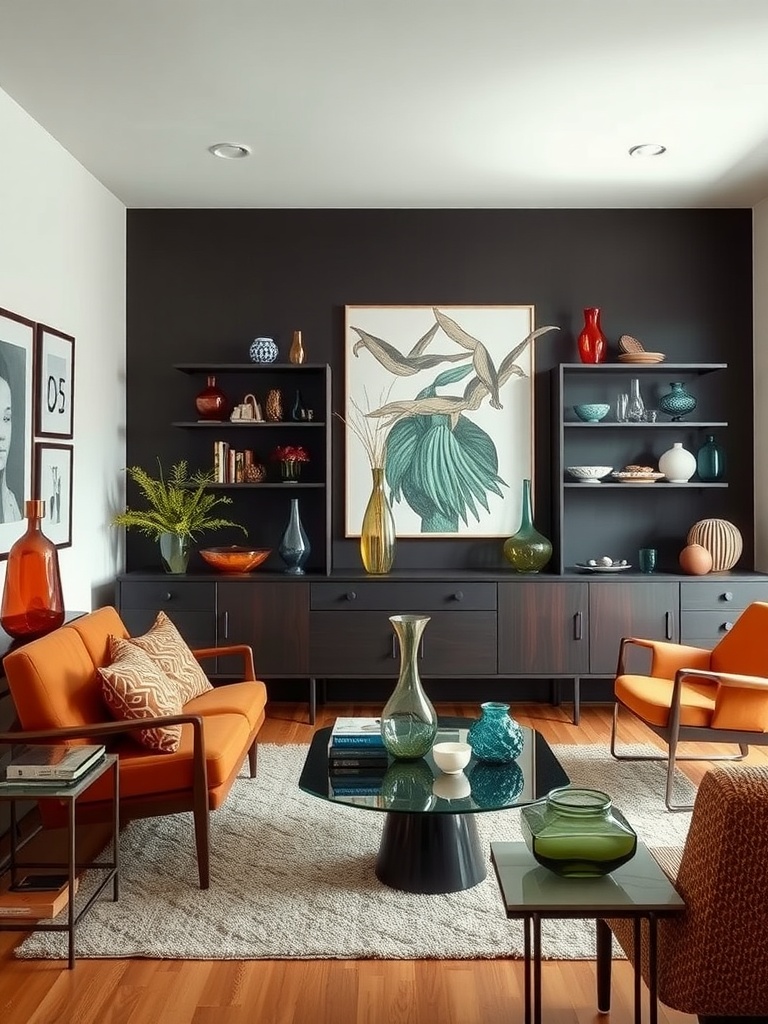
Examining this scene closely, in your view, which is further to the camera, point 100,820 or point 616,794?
point 616,794

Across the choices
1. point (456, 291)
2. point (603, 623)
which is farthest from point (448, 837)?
point (456, 291)

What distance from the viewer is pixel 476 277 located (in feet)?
17.1

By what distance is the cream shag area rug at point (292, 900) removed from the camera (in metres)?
2.48

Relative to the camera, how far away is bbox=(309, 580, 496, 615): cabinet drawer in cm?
474

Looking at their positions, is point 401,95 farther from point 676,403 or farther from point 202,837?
point 202,837

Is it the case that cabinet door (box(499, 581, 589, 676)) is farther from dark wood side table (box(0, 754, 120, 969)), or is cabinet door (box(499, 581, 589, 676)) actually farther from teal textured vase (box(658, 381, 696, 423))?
dark wood side table (box(0, 754, 120, 969))

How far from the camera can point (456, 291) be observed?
5.22 meters

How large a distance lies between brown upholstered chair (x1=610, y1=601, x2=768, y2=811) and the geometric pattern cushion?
180 cm

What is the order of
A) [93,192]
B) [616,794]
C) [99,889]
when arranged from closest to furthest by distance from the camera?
[99,889], [616,794], [93,192]

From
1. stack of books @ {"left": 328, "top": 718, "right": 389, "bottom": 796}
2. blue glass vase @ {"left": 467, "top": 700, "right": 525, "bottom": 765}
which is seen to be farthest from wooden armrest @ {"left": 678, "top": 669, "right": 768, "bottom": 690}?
stack of books @ {"left": 328, "top": 718, "right": 389, "bottom": 796}

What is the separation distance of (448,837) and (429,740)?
1.03ft

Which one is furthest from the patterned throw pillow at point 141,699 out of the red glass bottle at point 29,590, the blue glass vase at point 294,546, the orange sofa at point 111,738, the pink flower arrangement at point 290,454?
the pink flower arrangement at point 290,454

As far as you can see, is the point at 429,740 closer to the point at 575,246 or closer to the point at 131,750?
the point at 131,750

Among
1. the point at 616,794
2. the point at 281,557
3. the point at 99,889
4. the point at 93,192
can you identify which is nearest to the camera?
the point at 99,889
